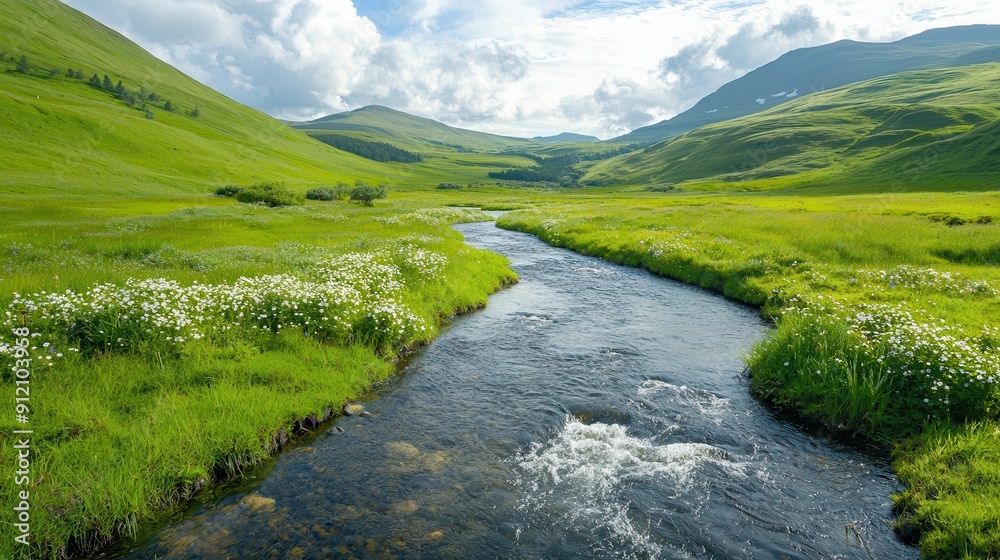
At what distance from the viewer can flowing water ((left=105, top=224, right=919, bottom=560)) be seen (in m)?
7.84

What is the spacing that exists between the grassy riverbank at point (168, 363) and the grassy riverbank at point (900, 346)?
1230 cm

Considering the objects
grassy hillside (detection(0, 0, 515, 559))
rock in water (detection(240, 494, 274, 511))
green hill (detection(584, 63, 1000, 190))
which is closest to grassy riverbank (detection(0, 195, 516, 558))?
grassy hillside (detection(0, 0, 515, 559))

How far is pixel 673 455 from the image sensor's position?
1039cm

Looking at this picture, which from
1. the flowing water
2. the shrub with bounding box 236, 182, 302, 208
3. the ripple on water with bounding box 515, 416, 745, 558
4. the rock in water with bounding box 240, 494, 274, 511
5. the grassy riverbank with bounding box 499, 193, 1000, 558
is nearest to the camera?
the flowing water

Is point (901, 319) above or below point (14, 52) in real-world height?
below

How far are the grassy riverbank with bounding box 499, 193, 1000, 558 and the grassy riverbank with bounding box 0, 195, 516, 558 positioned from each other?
40.4ft

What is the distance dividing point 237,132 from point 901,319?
225m

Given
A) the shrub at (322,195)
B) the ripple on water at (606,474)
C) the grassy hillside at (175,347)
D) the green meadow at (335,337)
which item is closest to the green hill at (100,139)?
the shrub at (322,195)

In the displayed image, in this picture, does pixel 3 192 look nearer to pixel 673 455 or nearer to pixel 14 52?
pixel 673 455

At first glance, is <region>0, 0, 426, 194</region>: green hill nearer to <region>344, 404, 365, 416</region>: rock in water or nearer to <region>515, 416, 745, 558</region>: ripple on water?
<region>344, 404, 365, 416</region>: rock in water

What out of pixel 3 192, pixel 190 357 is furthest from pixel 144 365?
pixel 3 192

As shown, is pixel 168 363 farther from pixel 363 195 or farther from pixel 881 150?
pixel 881 150

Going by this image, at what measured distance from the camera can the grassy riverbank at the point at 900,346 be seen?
8406 millimetres

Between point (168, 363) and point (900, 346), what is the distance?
18.1 metres
